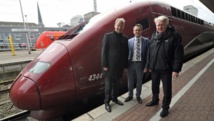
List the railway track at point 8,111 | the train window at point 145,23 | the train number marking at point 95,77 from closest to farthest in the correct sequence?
the train number marking at point 95,77, the railway track at point 8,111, the train window at point 145,23

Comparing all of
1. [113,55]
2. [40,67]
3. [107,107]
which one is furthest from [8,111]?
[113,55]

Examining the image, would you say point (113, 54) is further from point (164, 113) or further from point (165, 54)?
point (164, 113)

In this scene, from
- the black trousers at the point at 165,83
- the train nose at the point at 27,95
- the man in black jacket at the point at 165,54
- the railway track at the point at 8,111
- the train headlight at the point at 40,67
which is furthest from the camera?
the railway track at the point at 8,111

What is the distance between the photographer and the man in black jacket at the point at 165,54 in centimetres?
290

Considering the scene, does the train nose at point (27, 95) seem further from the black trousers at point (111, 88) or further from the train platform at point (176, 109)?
the black trousers at point (111, 88)

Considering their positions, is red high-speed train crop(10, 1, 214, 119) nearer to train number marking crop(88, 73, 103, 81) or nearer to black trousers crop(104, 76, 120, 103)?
train number marking crop(88, 73, 103, 81)

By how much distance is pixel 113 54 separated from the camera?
3.45 meters

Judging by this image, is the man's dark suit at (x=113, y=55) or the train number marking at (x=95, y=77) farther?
the train number marking at (x=95, y=77)

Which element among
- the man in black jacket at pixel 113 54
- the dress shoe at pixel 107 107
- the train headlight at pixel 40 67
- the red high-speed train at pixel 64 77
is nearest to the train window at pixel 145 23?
the red high-speed train at pixel 64 77

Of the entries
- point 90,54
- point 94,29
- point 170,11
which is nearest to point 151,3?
point 170,11

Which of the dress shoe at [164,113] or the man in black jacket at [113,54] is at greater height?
the man in black jacket at [113,54]

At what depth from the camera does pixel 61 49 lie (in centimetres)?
380

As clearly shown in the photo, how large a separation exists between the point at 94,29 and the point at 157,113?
234 cm

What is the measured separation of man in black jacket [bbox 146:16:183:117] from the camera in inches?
114
